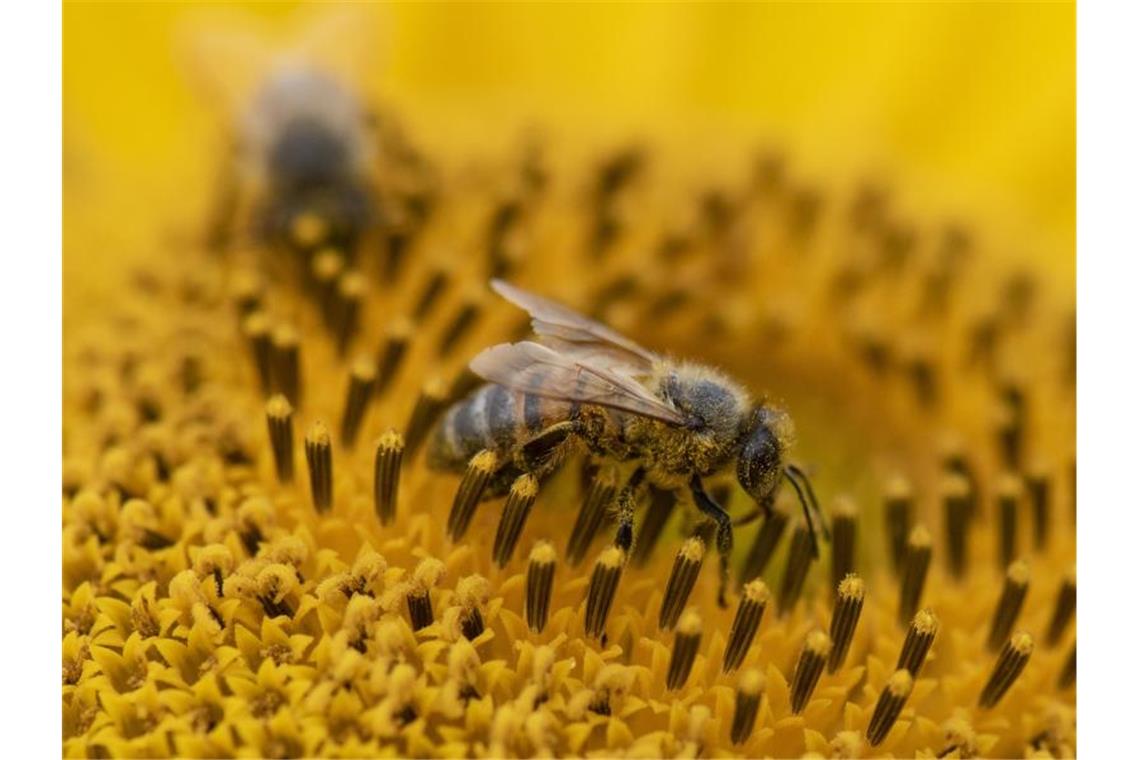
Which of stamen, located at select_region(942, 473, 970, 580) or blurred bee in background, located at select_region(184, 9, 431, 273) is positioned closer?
stamen, located at select_region(942, 473, 970, 580)

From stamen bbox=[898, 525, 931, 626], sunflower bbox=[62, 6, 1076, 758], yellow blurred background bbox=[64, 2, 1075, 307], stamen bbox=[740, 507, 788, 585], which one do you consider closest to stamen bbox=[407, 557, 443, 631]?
sunflower bbox=[62, 6, 1076, 758]

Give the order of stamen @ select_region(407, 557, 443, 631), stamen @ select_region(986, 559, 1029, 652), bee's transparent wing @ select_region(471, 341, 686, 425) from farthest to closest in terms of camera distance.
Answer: stamen @ select_region(986, 559, 1029, 652)
stamen @ select_region(407, 557, 443, 631)
bee's transparent wing @ select_region(471, 341, 686, 425)

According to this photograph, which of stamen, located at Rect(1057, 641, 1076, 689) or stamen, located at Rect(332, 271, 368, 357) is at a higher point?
stamen, located at Rect(332, 271, 368, 357)

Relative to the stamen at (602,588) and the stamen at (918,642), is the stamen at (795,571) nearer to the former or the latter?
the stamen at (918,642)

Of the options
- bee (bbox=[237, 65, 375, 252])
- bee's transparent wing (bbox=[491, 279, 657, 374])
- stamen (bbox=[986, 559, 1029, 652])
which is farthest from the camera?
bee (bbox=[237, 65, 375, 252])

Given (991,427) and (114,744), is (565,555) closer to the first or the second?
(114,744)

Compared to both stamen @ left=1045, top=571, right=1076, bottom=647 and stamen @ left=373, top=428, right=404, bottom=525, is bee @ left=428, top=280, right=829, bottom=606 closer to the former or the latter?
stamen @ left=373, top=428, right=404, bottom=525

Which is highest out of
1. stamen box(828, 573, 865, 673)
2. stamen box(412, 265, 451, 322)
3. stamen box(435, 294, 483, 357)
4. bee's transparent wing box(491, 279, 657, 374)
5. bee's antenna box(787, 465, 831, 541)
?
stamen box(412, 265, 451, 322)

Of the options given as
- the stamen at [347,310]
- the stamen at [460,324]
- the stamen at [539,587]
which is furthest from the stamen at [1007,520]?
the stamen at [347,310]
